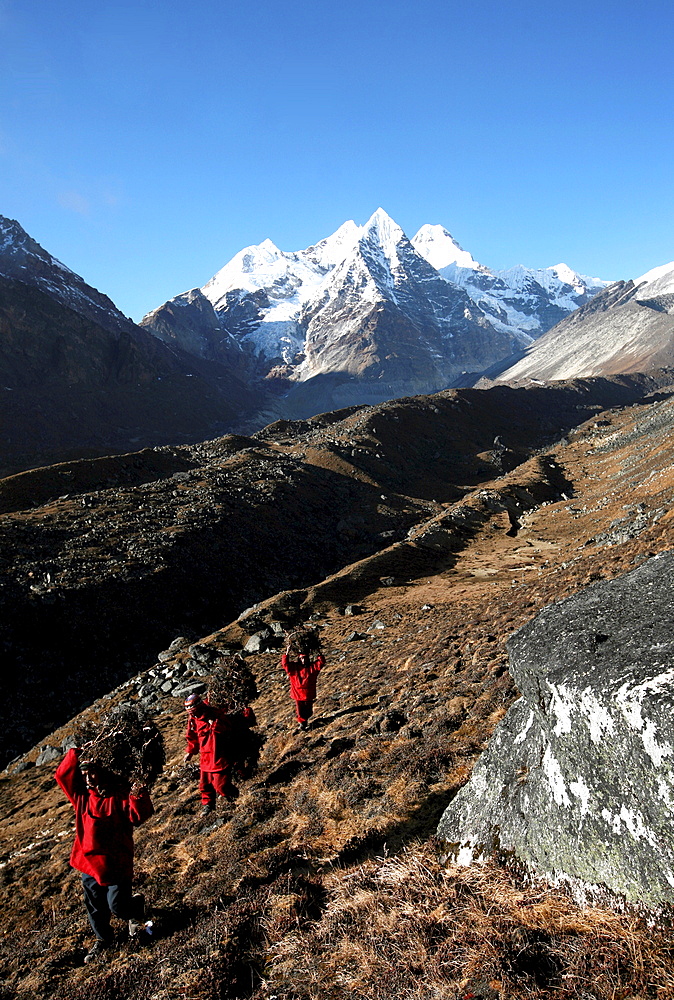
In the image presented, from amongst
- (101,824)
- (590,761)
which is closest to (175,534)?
(101,824)

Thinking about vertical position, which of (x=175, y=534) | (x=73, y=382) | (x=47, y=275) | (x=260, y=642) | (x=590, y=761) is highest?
(x=47, y=275)

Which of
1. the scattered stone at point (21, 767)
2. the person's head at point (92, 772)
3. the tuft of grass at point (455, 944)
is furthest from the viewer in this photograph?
the scattered stone at point (21, 767)

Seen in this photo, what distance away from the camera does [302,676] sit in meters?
11.3

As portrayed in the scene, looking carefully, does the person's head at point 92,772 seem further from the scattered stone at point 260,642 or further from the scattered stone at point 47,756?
the scattered stone at point 260,642

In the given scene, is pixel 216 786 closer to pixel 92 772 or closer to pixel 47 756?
pixel 92 772

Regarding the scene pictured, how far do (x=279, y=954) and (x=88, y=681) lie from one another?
791 inches

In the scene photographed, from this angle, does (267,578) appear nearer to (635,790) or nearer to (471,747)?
(471,747)

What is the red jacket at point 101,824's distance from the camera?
5.66m

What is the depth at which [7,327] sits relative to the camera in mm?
138750

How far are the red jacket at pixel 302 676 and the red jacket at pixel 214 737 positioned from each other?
313 centimetres

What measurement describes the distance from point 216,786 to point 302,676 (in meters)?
3.41

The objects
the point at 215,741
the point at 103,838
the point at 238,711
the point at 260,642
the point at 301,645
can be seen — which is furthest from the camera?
the point at 260,642

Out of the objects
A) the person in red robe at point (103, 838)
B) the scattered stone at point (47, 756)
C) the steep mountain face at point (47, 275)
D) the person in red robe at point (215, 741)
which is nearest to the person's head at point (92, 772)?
the person in red robe at point (103, 838)

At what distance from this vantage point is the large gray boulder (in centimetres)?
355
